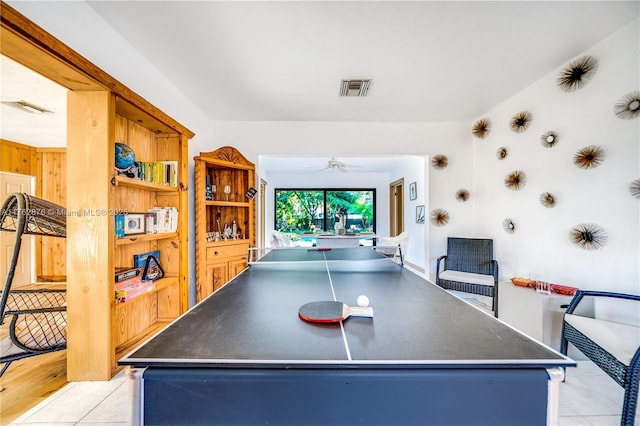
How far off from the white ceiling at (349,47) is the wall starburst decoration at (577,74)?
121 millimetres

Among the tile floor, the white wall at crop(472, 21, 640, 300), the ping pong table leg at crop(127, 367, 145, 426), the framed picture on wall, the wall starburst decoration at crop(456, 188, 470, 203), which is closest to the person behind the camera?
the ping pong table leg at crop(127, 367, 145, 426)

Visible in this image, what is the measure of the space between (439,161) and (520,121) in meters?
1.03

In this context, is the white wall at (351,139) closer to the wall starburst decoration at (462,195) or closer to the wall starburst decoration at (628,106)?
the wall starburst decoration at (462,195)

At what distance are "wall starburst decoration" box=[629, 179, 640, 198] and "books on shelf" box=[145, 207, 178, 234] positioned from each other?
3.88 m

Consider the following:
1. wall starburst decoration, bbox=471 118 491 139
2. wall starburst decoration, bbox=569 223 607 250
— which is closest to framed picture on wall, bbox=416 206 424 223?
wall starburst decoration, bbox=471 118 491 139

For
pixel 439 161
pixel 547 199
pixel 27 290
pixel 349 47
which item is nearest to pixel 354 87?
pixel 349 47

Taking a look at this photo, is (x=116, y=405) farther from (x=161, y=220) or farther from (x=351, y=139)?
(x=351, y=139)

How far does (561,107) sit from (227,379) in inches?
138

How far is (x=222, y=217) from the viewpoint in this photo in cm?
356

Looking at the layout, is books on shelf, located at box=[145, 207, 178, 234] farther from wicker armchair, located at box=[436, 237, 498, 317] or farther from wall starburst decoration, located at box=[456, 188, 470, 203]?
wall starburst decoration, located at box=[456, 188, 470, 203]

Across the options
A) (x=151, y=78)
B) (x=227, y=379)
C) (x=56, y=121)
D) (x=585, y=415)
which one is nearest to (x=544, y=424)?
(x=227, y=379)

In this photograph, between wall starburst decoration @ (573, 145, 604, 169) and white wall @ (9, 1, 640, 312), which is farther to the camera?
wall starburst decoration @ (573, 145, 604, 169)

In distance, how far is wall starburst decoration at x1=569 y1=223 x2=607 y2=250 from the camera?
7.13 feet

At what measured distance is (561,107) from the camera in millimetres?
2492
